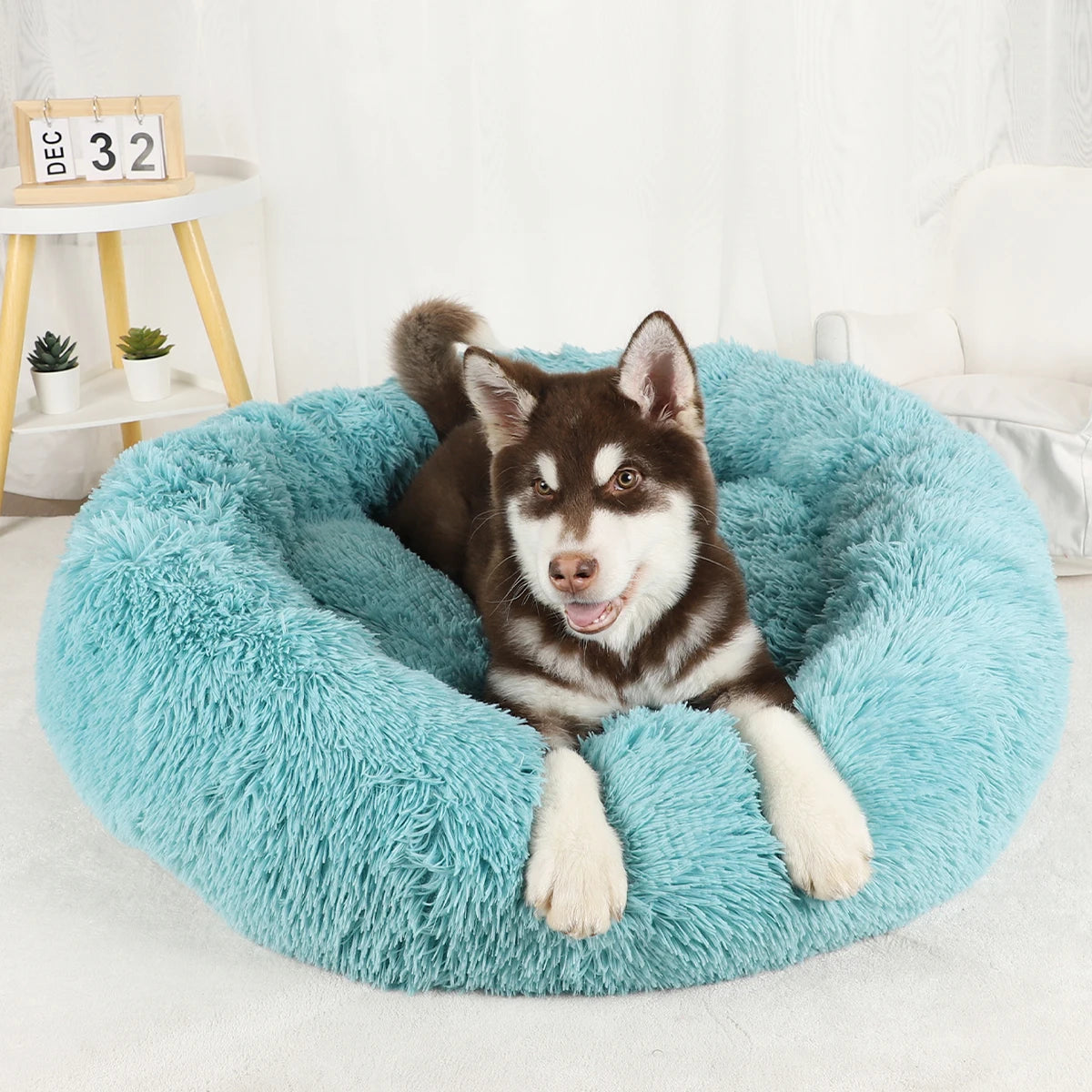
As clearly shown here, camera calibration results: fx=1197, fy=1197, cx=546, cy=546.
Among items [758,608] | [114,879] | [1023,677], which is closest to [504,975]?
[114,879]

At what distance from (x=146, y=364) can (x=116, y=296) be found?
0.44 metres

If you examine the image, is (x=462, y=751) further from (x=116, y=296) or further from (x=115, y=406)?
(x=116, y=296)

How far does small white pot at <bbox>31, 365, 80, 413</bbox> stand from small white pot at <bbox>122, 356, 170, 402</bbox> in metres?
0.16

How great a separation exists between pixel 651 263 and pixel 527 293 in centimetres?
44

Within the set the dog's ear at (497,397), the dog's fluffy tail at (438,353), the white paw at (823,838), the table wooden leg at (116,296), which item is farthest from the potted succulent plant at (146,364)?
the white paw at (823,838)

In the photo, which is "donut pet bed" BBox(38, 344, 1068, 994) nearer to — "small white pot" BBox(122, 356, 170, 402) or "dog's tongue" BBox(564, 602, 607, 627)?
"dog's tongue" BBox(564, 602, 607, 627)

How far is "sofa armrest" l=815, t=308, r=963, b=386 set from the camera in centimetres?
352

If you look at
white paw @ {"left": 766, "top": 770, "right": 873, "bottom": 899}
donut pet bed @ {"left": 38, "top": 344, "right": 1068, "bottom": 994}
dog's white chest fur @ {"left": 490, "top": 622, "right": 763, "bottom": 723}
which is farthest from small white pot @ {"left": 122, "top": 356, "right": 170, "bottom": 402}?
white paw @ {"left": 766, "top": 770, "right": 873, "bottom": 899}

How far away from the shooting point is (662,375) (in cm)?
195

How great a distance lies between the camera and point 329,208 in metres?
4.00

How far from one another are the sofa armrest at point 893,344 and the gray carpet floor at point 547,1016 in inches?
73.1

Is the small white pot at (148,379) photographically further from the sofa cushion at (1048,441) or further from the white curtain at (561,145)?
A: the sofa cushion at (1048,441)

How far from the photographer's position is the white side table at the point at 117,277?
130 inches

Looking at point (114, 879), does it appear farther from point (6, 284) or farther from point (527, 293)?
point (527, 293)
